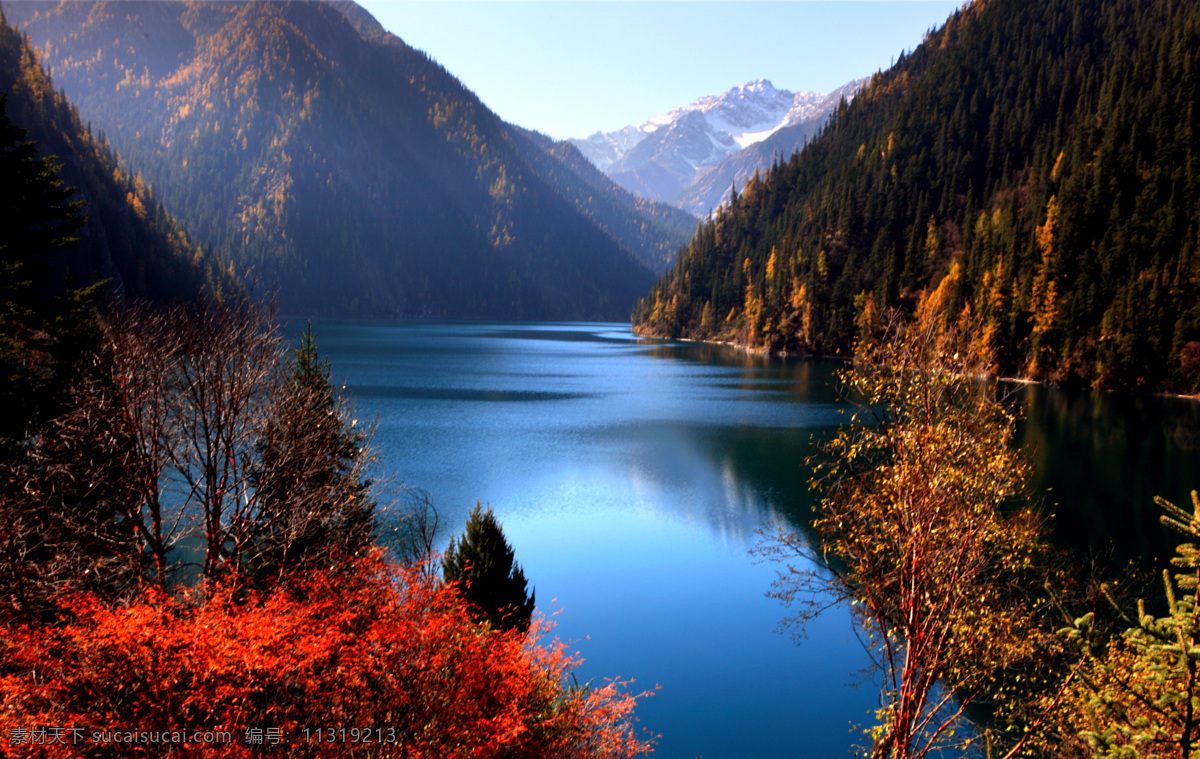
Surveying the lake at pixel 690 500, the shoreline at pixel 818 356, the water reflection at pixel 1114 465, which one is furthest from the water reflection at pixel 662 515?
the water reflection at pixel 1114 465

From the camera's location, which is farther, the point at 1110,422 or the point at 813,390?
the point at 813,390

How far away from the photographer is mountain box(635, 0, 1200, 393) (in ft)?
250

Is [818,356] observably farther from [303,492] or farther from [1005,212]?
[303,492]

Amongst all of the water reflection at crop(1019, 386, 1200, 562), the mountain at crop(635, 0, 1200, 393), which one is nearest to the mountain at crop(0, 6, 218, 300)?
the water reflection at crop(1019, 386, 1200, 562)

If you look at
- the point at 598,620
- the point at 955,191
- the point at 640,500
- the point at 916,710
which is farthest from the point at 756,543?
the point at 955,191

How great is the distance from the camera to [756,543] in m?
30.7

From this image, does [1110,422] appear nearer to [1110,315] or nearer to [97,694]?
[1110,315]

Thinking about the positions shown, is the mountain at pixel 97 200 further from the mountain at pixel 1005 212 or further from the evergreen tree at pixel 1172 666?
the mountain at pixel 1005 212

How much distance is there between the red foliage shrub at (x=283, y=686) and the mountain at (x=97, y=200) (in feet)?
340

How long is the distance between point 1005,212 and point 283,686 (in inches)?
4645

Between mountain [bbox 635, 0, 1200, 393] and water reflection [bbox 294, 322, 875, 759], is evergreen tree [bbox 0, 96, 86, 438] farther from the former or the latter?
mountain [bbox 635, 0, 1200, 393]

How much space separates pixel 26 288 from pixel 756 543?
2937 cm

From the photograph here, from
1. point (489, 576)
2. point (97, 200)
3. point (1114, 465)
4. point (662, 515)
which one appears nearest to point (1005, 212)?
point (1114, 465)

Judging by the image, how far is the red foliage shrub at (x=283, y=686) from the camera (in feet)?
32.3
